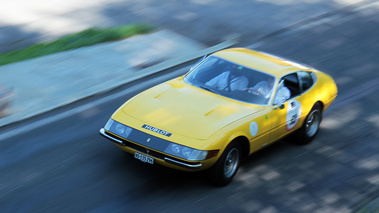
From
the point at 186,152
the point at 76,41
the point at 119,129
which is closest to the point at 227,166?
the point at 186,152

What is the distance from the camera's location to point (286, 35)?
15.3m

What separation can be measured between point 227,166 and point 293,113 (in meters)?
1.62

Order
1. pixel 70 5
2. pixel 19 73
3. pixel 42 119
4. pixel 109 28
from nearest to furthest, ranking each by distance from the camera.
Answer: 1. pixel 42 119
2. pixel 19 73
3. pixel 109 28
4. pixel 70 5

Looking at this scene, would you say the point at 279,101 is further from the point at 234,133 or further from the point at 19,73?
the point at 19,73

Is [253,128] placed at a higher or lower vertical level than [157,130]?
lower

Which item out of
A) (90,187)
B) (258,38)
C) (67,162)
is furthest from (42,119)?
(258,38)

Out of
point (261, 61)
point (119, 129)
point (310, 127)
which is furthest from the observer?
point (310, 127)

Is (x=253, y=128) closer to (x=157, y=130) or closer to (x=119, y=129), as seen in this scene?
(x=157, y=130)

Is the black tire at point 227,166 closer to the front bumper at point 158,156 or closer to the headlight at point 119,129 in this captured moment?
the front bumper at point 158,156

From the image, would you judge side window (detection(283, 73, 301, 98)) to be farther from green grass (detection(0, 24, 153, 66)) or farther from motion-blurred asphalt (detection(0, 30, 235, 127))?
green grass (detection(0, 24, 153, 66))

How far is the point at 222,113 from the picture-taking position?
26.5ft

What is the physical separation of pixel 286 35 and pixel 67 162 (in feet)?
28.2

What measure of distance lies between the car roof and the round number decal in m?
0.51

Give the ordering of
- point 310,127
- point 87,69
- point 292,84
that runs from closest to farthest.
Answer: point 292,84 < point 310,127 < point 87,69
